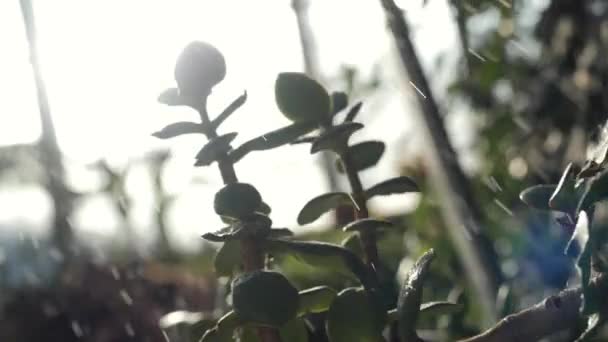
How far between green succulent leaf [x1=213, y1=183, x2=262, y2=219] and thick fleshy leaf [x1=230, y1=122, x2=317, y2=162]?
0.05 feet

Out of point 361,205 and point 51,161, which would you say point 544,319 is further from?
point 51,161

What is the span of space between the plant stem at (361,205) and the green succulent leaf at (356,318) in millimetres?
36

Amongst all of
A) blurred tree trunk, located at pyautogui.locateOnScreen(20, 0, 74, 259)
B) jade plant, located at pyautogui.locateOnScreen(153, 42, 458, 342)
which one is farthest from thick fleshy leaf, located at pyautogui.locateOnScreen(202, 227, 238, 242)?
blurred tree trunk, located at pyautogui.locateOnScreen(20, 0, 74, 259)

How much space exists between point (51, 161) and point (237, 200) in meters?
1.55

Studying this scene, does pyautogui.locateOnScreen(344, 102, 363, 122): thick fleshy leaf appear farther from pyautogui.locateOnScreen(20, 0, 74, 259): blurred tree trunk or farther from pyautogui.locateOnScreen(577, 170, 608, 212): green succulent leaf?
pyautogui.locateOnScreen(20, 0, 74, 259): blurred tree trunk

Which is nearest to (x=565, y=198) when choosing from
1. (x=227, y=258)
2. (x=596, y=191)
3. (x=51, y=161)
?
(x=596, y=191)

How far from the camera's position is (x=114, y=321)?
3.15 feet

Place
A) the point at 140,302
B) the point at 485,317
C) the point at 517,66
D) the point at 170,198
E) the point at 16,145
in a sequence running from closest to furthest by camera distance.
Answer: the point at 485,317, the point at 140,302, the point at 517,66, the point at 170,198, the point at 16,145

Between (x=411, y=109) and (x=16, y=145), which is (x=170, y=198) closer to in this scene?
(x=16, y=145)

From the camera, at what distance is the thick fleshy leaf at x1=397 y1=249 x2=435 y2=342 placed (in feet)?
0.70

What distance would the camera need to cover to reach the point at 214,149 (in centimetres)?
24

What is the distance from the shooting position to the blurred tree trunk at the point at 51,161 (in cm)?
138

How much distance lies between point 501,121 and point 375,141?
0.74m

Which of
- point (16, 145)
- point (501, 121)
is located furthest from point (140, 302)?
point (16, 145)
